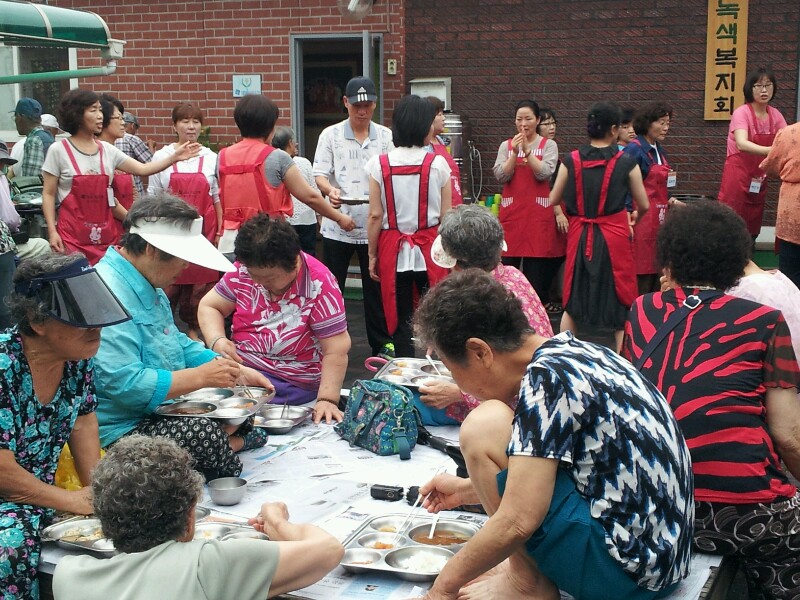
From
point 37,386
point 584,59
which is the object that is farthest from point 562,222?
point 37,386

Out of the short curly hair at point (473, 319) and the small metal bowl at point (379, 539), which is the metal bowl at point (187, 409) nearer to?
the small metal bowl at point (379, 539)

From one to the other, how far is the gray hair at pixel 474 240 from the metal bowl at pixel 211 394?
1213 mm

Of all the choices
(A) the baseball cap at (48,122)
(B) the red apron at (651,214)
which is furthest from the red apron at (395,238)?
(A) the baseball cap at (48,122)

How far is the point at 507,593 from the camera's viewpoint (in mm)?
2740

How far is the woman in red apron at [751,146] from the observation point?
794 cm

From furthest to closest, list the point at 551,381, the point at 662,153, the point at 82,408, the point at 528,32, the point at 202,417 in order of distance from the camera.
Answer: the point at 528,32 < the point at 662,153 < the point at 202,417 < the point at 82,408 < the point at 551,381

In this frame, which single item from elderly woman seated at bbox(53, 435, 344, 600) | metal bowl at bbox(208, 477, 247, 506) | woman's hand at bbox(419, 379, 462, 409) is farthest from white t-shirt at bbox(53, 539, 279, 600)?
woman's hand at bbox(419, 379, 462, 409)

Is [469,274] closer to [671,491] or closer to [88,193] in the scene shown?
[671,491]

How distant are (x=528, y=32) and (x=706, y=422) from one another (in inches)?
282

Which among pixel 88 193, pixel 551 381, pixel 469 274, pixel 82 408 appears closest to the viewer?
pixel 551 381

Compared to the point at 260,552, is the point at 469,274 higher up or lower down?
higher up

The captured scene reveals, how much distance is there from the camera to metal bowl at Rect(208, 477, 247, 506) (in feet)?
11.9

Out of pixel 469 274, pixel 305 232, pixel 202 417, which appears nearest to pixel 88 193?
pixel 305 232

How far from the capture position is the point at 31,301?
317 centimetres
